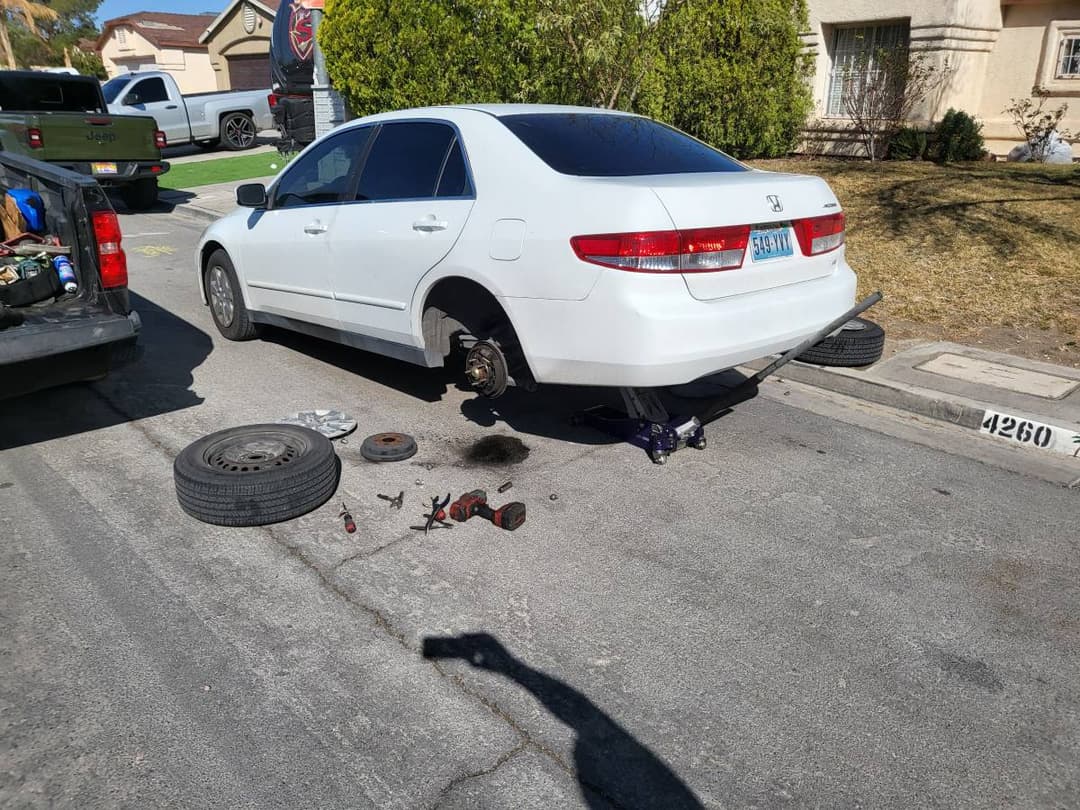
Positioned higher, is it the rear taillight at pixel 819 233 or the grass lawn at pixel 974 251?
the rear taillight at pixel 819 233

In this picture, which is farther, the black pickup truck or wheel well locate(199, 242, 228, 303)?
wheel well locate(199, 242, 228, 303)

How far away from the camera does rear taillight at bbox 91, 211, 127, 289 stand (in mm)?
4844

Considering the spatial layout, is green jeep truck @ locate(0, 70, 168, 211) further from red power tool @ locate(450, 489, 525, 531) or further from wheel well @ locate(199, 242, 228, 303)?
red power tool @ locate(450, 489, 525, 531)

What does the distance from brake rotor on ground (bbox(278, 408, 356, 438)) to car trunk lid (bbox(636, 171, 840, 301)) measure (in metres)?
2.27

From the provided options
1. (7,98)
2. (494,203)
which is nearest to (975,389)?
(494,203)

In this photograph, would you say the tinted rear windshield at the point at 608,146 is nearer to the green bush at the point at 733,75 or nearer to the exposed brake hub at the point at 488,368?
the exposed brake hub at the point at 488,368

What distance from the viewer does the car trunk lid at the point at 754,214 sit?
3.93 metres

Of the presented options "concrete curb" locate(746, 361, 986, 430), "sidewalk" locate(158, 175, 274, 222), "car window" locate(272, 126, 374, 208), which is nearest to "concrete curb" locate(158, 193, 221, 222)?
"sidewalk" locate(158, 175, 274, 222)

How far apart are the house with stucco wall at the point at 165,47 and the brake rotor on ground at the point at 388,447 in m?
41.8

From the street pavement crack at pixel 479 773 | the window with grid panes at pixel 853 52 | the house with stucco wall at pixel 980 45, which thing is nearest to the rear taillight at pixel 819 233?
the street pavement crack at pixel 479 773

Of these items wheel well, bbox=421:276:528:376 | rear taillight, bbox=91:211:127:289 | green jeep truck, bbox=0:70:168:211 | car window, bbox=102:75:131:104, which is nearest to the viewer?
wheel well, bbox=421:276:528:376

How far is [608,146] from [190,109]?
1871 centimetres

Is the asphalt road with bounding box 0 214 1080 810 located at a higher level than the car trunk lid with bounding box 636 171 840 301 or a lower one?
lower

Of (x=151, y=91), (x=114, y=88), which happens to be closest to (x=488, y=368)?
(x=151, y=91)
